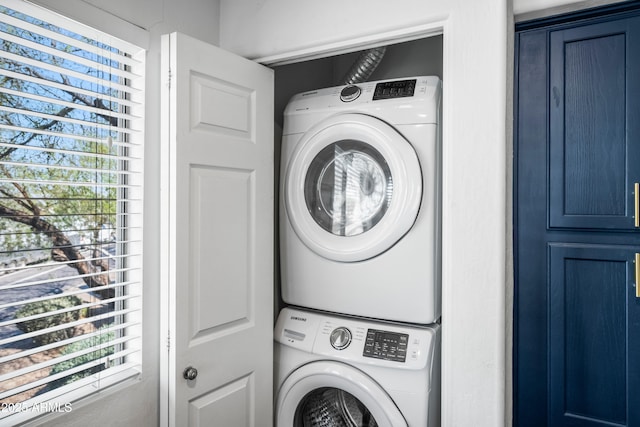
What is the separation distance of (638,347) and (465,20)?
48.0 inches

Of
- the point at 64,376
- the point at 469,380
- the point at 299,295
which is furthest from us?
the point at 299,295

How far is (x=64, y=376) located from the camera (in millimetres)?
1324

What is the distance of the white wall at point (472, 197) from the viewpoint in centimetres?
139

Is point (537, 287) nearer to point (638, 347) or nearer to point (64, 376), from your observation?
point (638, 347)

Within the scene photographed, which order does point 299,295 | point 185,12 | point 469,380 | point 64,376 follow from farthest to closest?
point 299,295 < point 185,12 < point 469,380 < point 64,376

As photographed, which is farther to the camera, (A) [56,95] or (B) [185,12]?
(B) [185,12]

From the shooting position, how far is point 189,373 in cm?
150

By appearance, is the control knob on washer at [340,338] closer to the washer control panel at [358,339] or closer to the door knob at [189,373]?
the washer control panel at [358,339]

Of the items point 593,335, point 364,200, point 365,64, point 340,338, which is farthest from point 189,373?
point 365,64

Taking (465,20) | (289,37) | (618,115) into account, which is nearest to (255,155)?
(289,37)

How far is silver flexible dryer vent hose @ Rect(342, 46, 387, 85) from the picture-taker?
2.14 m

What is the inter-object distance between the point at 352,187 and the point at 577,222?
33.3 inches

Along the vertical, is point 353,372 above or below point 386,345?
below

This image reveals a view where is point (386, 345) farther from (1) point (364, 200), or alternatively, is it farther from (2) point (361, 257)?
(1) point (364, 200)
